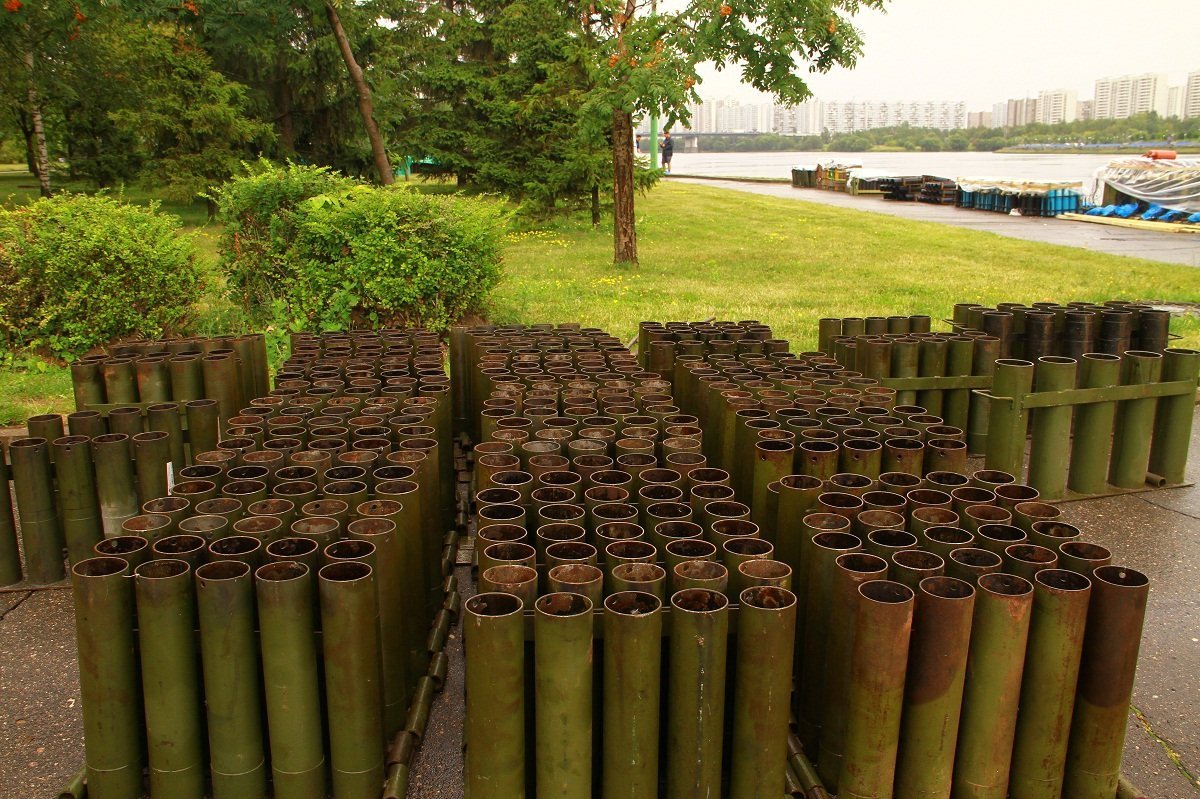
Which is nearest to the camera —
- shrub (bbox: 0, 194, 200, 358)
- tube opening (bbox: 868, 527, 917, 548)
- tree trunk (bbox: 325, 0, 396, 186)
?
tube opening (bbox: 868, 527, 917, 548)

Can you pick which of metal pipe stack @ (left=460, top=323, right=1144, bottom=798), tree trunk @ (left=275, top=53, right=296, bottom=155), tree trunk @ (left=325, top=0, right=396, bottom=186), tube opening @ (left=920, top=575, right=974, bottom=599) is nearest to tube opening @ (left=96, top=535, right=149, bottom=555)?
metal pipe stack @ (left=460, top=323, right=1144, bottom=798)

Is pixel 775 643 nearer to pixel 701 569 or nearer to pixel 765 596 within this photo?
pixel 765 596

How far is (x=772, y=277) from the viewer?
16734 mm

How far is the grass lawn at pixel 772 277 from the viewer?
1223 cm

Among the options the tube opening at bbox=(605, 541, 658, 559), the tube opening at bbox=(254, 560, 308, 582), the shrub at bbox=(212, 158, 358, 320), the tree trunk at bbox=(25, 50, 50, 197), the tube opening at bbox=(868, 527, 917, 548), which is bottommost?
the tube opening at bbox=(605, 541, 658, 559)

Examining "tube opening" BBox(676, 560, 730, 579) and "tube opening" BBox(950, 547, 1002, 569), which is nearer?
"tube opening" BBox(676, 560, 730, 579)

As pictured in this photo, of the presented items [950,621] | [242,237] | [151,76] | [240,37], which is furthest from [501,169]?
[950,621]

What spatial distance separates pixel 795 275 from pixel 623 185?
11.1 feet

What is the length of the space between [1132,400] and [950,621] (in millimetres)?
4467

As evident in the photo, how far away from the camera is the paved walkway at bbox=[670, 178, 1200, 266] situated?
861 inches

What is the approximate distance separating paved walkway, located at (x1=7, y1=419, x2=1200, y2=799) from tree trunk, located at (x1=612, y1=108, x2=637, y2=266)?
1203 centimetres

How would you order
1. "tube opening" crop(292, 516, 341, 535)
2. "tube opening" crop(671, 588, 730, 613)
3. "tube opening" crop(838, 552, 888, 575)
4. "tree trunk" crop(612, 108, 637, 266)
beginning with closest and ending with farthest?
"tube opening" crop(671, 588, 730, 613) < "tube opening" crop(838, 552, 888, 575) < "tube opening" crop(292, 516, 341, 535) < "tree trunk" crop(612, 108, 637, 266)

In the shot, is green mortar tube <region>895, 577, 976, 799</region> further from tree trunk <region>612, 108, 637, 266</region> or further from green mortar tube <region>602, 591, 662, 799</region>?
tree trunk <region>612, 108, 637, 266</region>

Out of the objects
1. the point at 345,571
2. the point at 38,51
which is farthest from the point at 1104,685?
the point at 38,51
